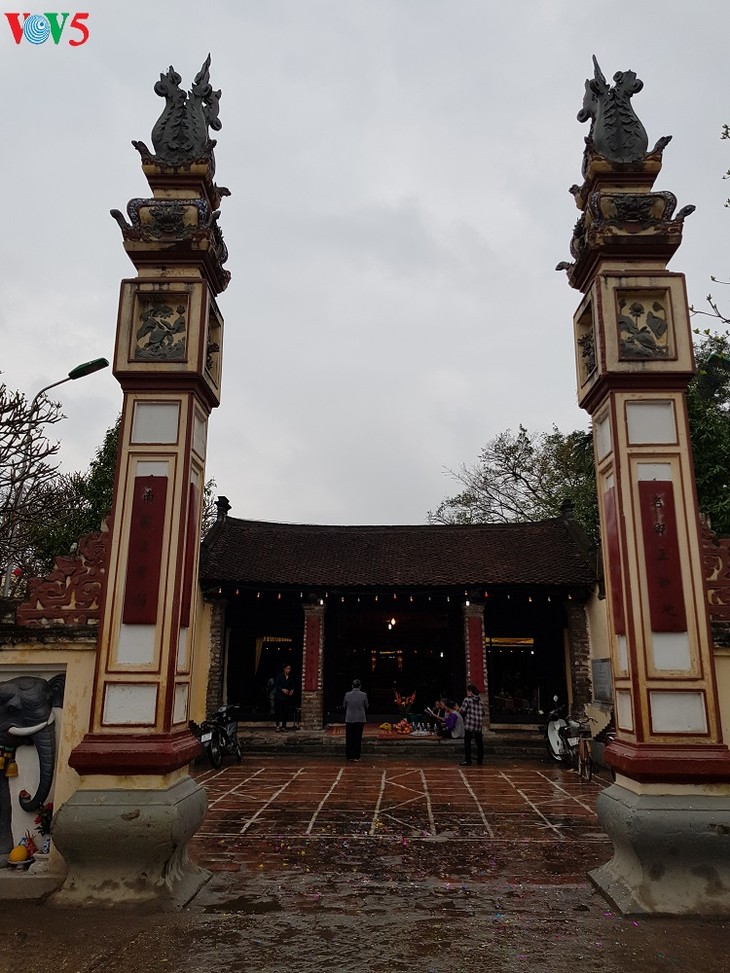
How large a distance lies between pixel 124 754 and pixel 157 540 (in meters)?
1.42

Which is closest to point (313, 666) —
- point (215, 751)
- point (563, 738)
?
point (215, 751)

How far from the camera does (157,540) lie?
4.74 m

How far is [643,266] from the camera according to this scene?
16.9ft

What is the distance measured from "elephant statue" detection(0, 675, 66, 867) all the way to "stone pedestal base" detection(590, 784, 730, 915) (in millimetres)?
3809

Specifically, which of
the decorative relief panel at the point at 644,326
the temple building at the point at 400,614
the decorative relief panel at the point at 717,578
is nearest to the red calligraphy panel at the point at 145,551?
the decorative relief panel at the point at 644,326

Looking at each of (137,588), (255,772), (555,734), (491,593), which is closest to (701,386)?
(491,593)

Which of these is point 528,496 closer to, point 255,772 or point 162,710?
point 255,772

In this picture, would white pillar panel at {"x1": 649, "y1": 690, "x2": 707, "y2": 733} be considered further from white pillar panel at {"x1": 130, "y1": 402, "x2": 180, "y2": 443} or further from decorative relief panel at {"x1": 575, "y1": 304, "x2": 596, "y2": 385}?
white pillar panel at {"x1": 130, "y1": 402, "x2": 180, "y2": 443}

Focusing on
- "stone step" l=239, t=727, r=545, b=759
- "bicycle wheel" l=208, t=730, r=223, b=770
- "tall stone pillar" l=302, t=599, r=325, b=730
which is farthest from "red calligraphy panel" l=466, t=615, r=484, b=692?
"bicycle wheel" l=208, t=730, r=223, b=770

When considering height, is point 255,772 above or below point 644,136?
below

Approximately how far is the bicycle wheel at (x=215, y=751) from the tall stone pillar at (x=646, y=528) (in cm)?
766

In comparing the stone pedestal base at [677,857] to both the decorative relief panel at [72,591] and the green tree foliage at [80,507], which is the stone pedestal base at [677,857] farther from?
the green tree foliage at [80,507]

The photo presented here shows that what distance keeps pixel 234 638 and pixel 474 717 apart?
6.84 metres

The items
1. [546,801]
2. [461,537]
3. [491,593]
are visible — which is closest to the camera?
[546,801]
